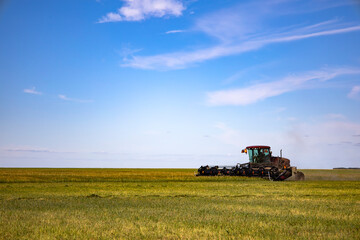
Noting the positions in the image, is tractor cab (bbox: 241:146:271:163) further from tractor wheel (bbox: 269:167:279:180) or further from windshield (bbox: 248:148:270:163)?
tractor wheel (bbox: 269:167:279:180)

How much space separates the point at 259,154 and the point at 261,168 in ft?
11.7

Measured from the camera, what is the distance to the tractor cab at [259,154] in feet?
154

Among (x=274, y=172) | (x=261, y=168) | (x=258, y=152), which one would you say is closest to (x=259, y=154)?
(x=258, y=152)

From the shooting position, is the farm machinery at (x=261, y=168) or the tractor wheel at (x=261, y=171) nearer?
the farm machinery at (x=261, y=168)

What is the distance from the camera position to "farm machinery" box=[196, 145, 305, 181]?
1630 inches

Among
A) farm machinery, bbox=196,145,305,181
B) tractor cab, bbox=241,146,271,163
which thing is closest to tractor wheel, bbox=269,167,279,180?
farm machinery, bbox=196,145,305,181

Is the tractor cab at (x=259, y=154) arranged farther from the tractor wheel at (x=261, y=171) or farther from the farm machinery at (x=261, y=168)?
the tractor wheel at (x=261, y=171)

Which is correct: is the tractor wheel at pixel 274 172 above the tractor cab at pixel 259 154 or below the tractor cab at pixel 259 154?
below

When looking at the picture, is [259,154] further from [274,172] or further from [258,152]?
[274,172]

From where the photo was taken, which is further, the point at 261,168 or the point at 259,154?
the point at 259,154

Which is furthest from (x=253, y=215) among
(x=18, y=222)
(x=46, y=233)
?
(x=18, y=222)

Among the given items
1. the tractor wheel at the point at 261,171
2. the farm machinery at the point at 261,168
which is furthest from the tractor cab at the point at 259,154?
the tractor wheel at the point at 261,171

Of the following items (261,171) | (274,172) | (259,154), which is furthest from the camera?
(259,154)

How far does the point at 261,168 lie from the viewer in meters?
44.1
